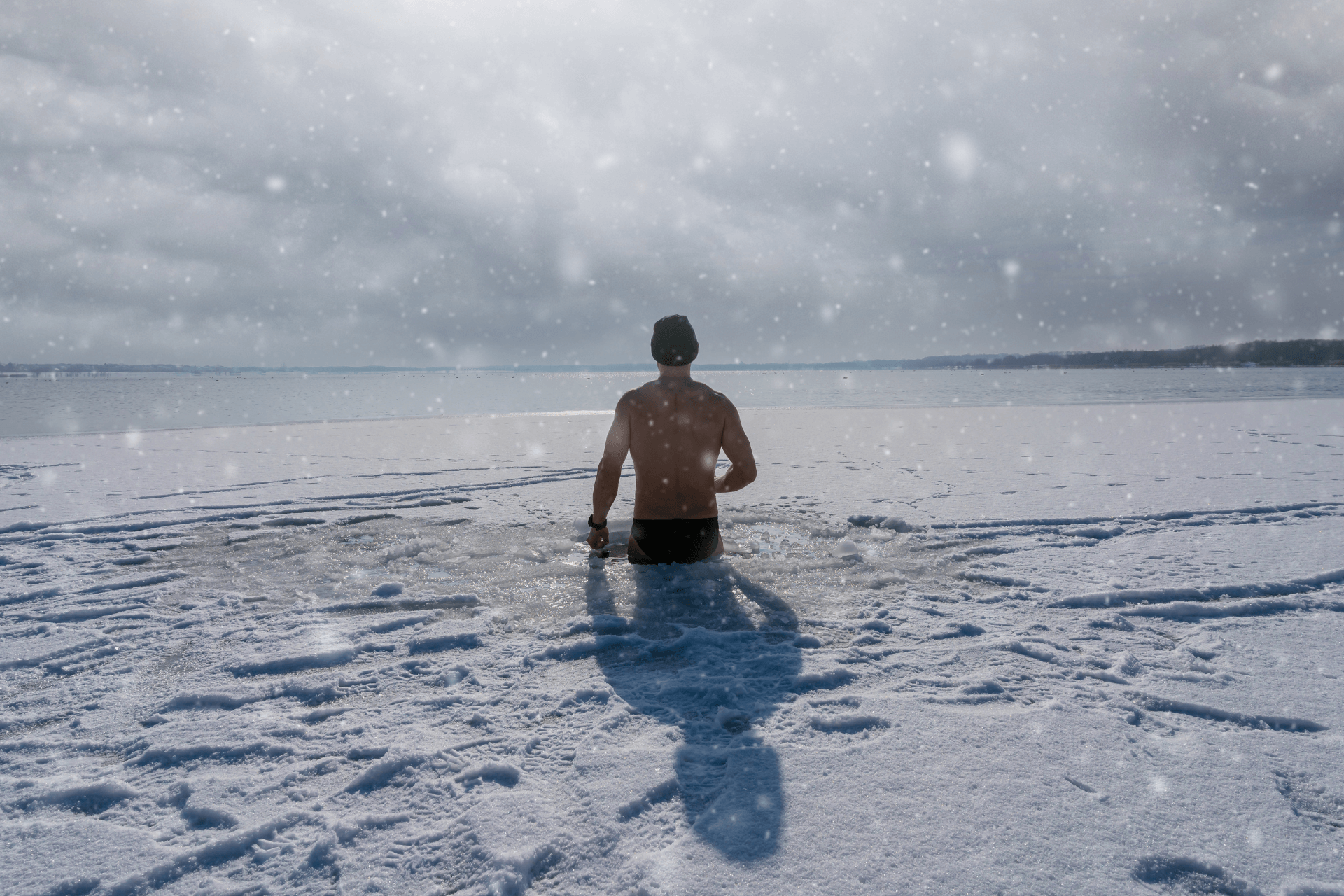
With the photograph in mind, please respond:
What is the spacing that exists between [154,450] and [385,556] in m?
9.65

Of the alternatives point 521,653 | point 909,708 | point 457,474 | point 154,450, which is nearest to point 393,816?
point 521,653

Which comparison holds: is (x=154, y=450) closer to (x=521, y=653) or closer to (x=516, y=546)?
(x=516, y=546)

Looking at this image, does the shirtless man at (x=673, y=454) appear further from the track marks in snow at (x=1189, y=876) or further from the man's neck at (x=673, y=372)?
the track marks in snow at (x=1189, y=876)

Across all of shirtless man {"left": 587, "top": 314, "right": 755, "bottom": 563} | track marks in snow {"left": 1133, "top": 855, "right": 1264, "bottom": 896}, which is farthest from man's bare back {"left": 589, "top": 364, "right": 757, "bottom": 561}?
track marks in snow {"left": 1133, "top": 855, "right": 1264, "bottom": 896}

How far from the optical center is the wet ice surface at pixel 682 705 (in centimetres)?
163

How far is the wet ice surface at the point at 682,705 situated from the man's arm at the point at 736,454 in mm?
584

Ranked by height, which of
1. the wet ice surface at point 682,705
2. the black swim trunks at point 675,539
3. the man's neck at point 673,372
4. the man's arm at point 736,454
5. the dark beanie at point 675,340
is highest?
the dark beanie at point 675,340

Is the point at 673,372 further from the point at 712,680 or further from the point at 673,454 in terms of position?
the point at 712,680

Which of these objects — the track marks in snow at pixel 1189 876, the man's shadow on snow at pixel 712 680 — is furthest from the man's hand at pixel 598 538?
the track marks in snow at pixel 1189 876

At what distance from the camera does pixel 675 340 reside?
13.4ft

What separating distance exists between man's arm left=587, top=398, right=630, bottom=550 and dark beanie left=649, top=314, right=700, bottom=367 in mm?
401

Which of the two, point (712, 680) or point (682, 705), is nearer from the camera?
point (682, 705)

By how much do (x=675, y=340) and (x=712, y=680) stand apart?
2184 millimetres

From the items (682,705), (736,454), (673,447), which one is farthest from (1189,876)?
(673,447)
